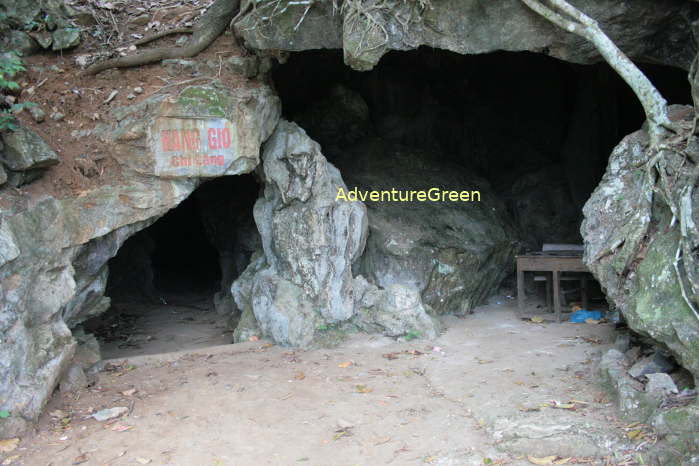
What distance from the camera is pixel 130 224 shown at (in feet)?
20.4

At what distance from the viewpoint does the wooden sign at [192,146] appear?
6.24 metres

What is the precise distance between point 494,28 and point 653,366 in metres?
3.31

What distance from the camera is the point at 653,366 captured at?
476 cm

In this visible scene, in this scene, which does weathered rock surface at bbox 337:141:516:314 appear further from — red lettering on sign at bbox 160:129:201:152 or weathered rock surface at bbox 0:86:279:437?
red lettering on sign at bbox 160:129:201:152

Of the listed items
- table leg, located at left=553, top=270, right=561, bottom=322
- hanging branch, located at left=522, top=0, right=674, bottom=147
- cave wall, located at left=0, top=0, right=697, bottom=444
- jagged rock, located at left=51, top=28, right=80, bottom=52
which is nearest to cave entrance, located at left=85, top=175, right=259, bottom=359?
cave wall, located at left=0, top=0, right=697, bottom=444

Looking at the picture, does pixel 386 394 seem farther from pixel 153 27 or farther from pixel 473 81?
pixel 473 81

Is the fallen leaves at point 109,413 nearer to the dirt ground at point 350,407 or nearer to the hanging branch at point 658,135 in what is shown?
the dirt ground at point 350,407

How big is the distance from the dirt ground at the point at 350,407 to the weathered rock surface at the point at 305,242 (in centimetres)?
44

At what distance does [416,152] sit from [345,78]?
60.5 inches

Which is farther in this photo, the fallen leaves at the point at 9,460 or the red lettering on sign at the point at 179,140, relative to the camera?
the red lettering on sign at the point at 179,140

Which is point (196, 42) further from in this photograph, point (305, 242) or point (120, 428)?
point (120, 428)

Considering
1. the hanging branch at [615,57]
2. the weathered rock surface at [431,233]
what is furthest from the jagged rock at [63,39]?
the hanging branch at [615,57]

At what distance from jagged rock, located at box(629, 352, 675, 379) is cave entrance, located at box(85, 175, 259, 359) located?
4850 mm

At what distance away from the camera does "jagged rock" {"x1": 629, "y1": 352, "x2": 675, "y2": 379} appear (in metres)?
4.75
